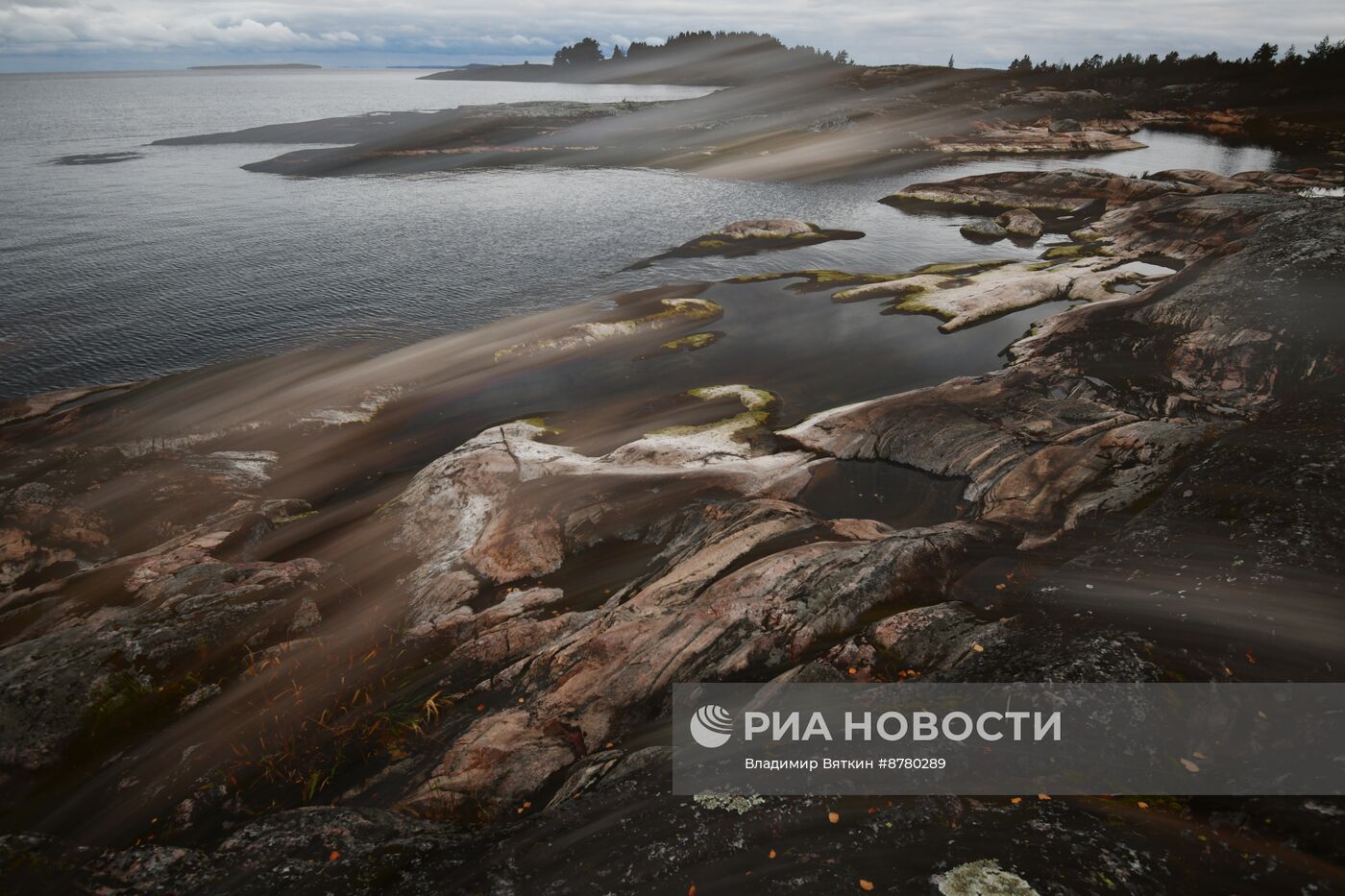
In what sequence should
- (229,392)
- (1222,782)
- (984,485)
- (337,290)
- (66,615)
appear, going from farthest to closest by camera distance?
(337,290) → (229,392) → (984,485) → (66,615) → (1222,782)

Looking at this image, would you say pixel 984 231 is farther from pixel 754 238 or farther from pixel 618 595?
pixel 618 595

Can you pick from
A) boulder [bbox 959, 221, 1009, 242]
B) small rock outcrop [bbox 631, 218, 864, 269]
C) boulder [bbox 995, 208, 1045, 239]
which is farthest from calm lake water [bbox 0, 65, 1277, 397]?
boulder [bbox 995, 208, 1045, 239]

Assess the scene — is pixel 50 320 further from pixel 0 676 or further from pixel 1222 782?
pixel 1222 782

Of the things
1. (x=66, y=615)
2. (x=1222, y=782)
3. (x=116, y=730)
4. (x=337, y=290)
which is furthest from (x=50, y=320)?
(x=1222, y=782)

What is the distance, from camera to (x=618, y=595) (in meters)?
18.7

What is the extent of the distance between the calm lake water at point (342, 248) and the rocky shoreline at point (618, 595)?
1199 centimetres

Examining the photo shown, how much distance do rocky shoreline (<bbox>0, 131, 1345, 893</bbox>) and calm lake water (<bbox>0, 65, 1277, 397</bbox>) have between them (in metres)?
12.0

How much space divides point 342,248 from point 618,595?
63292 millimetres

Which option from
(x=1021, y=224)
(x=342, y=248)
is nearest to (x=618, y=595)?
(x=342, y=248)

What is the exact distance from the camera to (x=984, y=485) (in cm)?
2231

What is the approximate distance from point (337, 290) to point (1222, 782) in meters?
60.9

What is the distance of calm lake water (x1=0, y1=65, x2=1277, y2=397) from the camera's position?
149ft

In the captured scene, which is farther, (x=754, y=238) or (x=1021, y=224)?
(x=1021, y=224)

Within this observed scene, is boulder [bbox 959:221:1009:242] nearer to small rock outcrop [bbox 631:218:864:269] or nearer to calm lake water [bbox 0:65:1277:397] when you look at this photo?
calm lake water [bbox 0:65:1277:397]
